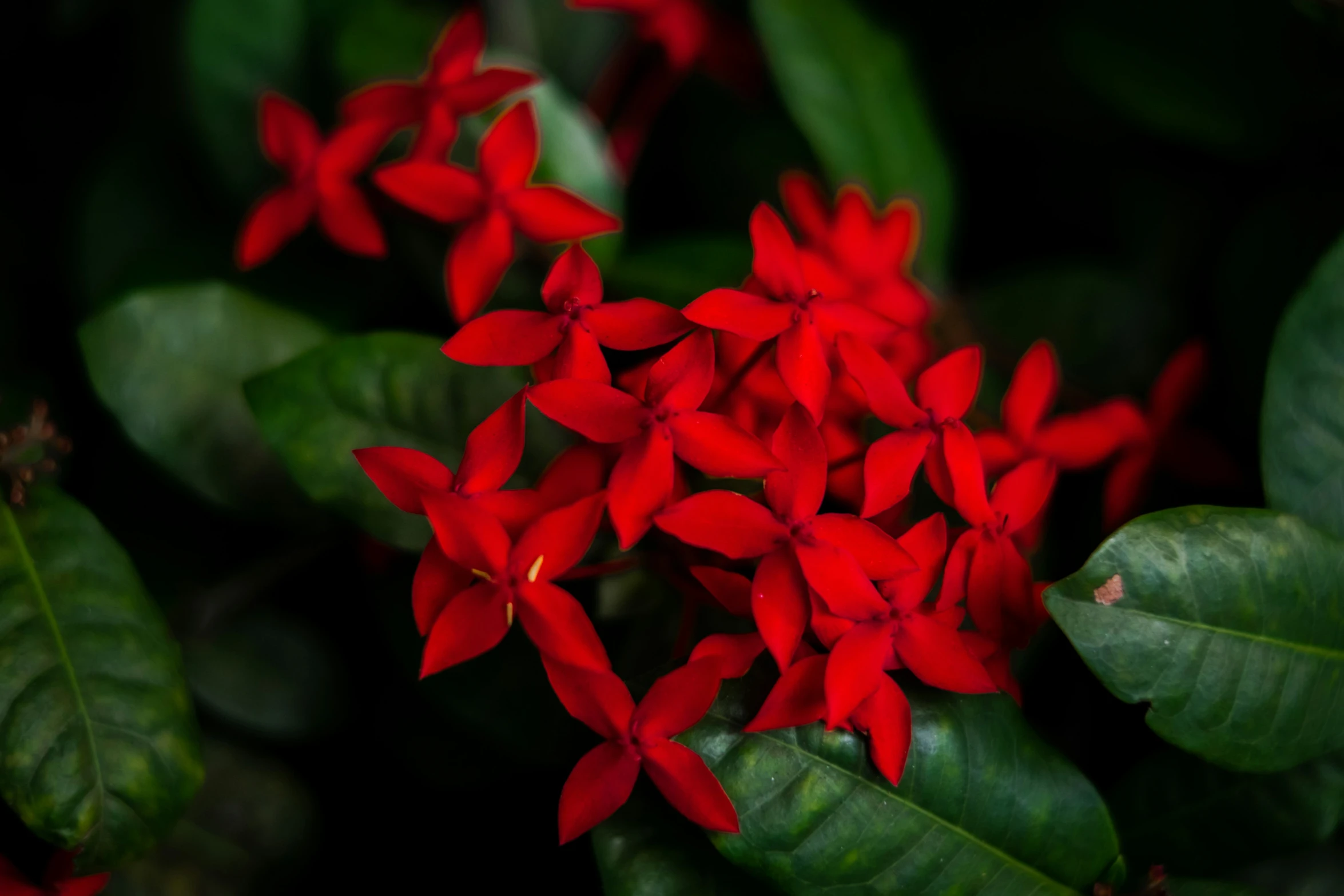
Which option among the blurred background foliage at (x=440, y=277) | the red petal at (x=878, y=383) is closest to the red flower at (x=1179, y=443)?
the blurred background foliage at (x=440, y=277)

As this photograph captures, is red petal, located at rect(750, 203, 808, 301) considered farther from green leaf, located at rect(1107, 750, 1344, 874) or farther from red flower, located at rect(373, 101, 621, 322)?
green leaf, located at rect(1107, 750, 1344, 874)

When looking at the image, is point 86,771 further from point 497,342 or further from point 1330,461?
point 1330,461

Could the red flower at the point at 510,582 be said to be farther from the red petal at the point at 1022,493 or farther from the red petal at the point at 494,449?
the red petal at the point at 1022,493

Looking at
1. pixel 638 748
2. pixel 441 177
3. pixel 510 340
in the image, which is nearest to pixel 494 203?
pixel 441 177

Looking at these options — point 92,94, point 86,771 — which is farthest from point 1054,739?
point 92,94

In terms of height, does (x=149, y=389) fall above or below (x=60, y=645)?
above

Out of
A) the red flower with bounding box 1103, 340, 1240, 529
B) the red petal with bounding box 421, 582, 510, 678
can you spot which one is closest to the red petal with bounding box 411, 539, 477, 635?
the red petal with bounding box 421, 582, 510, 678
